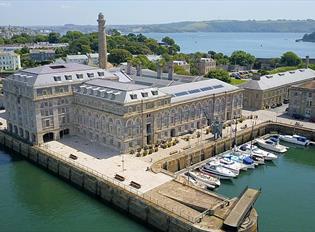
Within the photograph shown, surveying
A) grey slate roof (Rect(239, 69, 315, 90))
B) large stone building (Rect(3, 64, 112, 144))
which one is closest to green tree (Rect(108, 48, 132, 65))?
grey slate roof (Rect(239, 69, 315, 90))

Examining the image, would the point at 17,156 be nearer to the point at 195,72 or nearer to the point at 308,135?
the point at 308,135

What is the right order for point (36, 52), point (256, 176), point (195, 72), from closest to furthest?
1. point (256, 176)
2. point (195, 72)
3. point (36, 52)

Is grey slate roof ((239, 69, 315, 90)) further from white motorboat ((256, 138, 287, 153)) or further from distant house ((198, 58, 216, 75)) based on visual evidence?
distant house ((198, 58, 216, 75))

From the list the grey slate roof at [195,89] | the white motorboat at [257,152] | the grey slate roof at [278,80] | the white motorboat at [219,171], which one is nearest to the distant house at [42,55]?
the grey slate roof at [278,80]

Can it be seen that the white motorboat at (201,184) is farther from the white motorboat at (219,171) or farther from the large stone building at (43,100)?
the large stone building at (43,100)

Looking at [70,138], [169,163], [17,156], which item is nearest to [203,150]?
[169,163]

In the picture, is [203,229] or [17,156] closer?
[203,229]

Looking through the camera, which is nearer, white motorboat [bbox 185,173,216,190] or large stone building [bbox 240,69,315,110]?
white motorboat [bbox 185,173,216,190]
